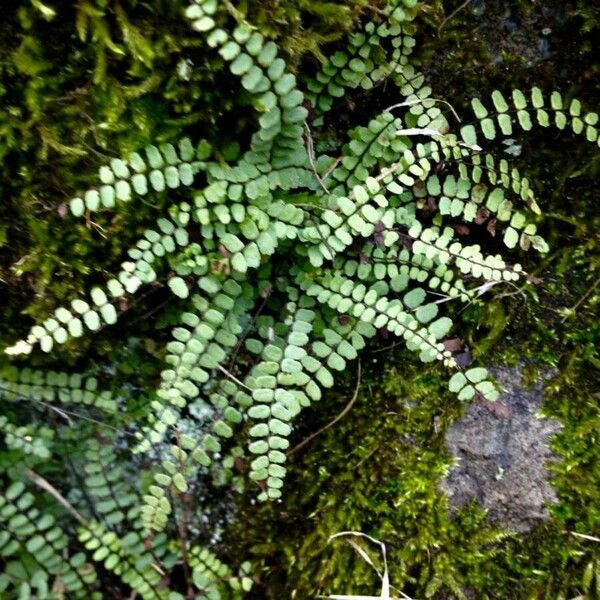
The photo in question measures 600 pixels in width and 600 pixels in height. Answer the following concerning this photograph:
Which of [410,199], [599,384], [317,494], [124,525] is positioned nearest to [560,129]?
[410,199]

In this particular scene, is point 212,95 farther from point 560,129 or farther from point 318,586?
point 318,586

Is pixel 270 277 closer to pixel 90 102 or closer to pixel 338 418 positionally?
pixel 338 418

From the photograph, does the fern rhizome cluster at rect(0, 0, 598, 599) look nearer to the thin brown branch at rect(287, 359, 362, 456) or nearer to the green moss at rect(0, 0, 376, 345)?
the green moss at rect(0, 0, 376, 345)

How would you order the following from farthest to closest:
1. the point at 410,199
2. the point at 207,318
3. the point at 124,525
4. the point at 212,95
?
the point at 124,525 → the point at 410,199 → the point at 207,318 → the point at 212,95

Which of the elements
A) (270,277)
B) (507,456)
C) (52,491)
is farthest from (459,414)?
(52,491)

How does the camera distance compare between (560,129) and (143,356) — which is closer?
(560,129)

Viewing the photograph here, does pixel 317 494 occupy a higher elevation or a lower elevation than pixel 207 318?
lower

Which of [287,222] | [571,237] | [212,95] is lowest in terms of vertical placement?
[287,222]
